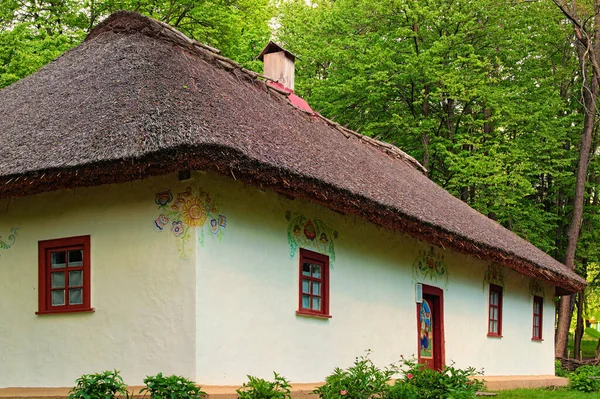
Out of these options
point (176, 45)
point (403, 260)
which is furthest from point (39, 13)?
point (403, 260)

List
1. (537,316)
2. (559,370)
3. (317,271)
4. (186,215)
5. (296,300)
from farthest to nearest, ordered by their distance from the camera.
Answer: (559,370) → (537,316) → (317,271) → (296,300) → (186,215)

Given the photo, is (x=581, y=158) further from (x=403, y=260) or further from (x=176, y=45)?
(x=176, y=45)

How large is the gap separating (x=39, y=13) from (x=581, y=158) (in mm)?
17962

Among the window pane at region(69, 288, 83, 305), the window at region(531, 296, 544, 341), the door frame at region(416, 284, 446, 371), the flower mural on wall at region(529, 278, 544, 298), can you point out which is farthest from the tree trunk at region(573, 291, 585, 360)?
the window pane at region(69, 288, 83, 305)

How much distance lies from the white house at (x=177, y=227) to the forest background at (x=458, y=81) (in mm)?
12579

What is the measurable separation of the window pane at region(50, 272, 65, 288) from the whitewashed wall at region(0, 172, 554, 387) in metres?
0.25

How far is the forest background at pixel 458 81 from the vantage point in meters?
25.7

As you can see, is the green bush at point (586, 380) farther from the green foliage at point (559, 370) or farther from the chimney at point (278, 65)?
the chimney at point (278, 65)

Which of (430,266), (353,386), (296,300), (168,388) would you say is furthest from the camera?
(430,266)

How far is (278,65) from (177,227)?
343 inches

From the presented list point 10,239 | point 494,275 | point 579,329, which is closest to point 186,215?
point 10,239

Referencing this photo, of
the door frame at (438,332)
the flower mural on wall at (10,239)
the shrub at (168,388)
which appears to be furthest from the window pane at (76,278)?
the door frame at (438,332)

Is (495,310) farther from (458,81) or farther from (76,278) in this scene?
(76,278)

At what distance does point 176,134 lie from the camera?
9.05 m
